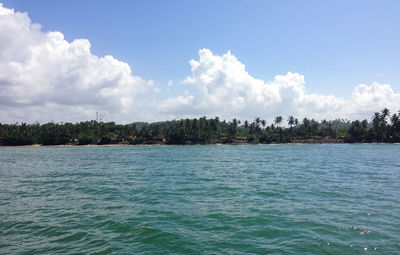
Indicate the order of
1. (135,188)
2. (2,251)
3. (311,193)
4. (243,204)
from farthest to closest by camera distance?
(135,188), (311,193), (243,204), (2,251)

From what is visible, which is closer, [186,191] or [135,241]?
[135,241]

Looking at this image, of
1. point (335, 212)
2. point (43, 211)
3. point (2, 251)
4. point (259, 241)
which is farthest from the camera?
point (43, 211)

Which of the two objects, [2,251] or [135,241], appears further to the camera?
[135,241]

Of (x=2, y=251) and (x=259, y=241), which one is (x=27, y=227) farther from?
(x=259, y=241)

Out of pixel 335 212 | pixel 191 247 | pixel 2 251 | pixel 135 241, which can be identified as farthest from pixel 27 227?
pixel 335 212

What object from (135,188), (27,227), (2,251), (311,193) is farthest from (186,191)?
(2,251)

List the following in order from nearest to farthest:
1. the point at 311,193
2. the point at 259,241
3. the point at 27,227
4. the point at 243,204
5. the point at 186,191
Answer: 1. the point at 259,241
2. the point at 27,227
3. the point at 243,204
4. the point at 311,193
5. the point at 186,191

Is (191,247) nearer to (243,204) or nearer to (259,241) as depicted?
(259,241)

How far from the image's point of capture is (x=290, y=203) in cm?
1998

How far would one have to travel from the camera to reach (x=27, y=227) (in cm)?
1516

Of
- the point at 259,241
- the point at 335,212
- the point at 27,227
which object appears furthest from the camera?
the point at 335,212

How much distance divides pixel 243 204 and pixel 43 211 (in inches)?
609

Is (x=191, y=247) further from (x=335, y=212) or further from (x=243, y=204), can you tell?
(x=335, y=212)

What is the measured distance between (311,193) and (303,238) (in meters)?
11.7
